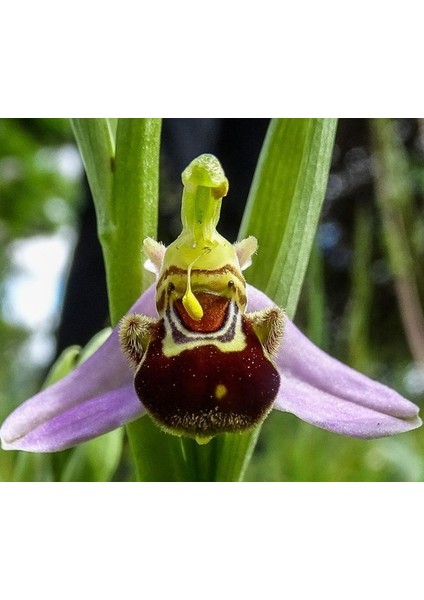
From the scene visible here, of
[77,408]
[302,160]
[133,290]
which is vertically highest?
[302,160]

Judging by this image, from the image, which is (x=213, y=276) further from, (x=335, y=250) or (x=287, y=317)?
(x=335, y=250)

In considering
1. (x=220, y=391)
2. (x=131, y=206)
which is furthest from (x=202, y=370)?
(x=131, y=206)

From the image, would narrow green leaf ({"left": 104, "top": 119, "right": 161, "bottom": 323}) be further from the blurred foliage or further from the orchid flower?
the blurred foliage

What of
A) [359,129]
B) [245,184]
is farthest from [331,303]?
[245,184]

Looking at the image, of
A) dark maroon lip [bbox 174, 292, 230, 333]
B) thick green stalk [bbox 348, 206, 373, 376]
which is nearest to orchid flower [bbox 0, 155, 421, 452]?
dark maroon lip [bbox 174, 292, 230, 333]

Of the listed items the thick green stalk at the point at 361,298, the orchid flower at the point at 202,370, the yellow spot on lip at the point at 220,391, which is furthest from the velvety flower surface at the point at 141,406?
the thick green stalk at the point at 361,298

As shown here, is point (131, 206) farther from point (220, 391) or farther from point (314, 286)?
point (314, 286)
